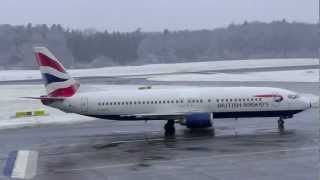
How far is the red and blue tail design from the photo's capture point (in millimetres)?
39062

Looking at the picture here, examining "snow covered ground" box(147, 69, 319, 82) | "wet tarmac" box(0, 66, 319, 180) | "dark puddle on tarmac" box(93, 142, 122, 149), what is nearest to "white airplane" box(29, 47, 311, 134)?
"wet tarmac" box(0, 66, 319, 180)

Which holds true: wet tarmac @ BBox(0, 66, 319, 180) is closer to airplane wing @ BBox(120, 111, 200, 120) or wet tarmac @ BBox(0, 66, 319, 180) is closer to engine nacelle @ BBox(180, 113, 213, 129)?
engine nacelle @ BBox(180, 113, 213, 129)

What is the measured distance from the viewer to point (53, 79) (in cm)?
3916

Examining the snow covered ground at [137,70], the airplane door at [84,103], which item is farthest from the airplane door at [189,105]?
the snow covered ground at [137,70]

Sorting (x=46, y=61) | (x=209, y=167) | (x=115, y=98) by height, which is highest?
(x=46, y=61)

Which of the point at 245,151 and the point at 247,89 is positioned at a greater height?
the point at 247,89

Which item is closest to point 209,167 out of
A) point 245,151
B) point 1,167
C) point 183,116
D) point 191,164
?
point 191,164

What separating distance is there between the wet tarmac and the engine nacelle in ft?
1.63

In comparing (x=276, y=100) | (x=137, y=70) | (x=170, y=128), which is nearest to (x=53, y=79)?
(x=170, y=128)

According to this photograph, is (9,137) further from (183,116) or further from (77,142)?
(183,116)

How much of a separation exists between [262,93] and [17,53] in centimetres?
16330

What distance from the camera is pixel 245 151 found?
29.5 m

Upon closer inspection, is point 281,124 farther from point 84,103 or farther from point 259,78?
point 259,78

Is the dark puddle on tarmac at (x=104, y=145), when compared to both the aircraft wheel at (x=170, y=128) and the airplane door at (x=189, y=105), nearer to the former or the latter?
the aircraft wheel at (x=170, y=128)
